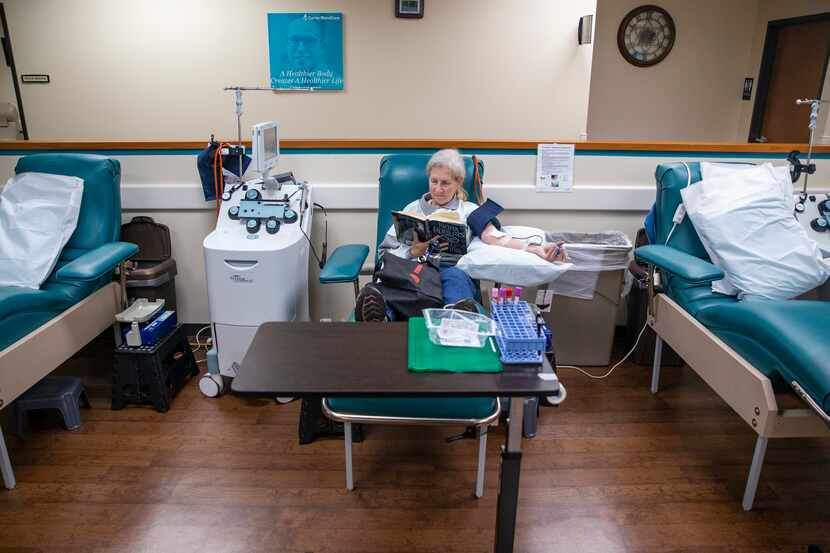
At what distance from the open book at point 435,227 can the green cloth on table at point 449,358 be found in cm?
90

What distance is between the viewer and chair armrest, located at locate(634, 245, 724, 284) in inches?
76.8

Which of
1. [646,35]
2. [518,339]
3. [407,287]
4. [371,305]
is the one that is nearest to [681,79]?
[646,35]

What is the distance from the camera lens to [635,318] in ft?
8.94

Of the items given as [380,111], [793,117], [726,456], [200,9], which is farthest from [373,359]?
[793,117]

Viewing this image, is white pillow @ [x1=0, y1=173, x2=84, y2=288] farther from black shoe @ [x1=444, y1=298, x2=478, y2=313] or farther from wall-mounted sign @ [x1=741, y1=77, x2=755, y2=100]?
wall-mounted sign @ [x1=741, y1=77, x2=755, y2=100]

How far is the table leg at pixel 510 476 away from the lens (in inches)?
47.8

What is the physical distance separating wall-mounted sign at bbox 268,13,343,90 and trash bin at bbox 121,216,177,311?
62.7 inches

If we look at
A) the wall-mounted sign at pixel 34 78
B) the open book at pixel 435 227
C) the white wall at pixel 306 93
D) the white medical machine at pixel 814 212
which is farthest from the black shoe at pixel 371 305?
the wall-mounted sign at pixel 34 78

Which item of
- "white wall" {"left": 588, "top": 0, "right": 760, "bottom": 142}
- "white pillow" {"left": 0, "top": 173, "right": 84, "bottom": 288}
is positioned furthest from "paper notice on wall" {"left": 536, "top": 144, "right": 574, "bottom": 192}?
"white wall" {"left": 588, "top": 0, "right": 760, "bottom": 142}

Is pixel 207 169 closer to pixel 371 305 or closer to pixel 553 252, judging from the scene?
pixel 371 305

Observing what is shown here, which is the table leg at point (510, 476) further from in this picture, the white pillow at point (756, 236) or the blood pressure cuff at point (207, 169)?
the blood pressure cuff at point (207, 169)

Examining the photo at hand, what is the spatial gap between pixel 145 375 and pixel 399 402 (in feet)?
4.30

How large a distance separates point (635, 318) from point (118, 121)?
3.71 metres

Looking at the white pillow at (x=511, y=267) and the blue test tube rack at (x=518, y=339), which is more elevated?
the blue test tube rack at (x=518, y=339)
